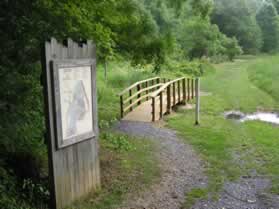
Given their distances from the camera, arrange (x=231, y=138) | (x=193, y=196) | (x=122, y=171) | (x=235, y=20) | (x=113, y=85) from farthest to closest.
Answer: (x=235, y=20), (x=113, y=85), (x=231, y=138), (x=122, y=171), (x=193, y=196)

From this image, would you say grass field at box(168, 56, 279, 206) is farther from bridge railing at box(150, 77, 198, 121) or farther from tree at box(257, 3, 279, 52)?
tree at box(257, 3, 279, 52)

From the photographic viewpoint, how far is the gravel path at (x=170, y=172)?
4555 mm

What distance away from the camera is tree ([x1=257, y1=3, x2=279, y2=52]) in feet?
151

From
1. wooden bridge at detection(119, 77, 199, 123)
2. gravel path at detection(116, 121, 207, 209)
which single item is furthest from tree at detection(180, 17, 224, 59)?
gravel path at detection(116, 121, 207, 209)

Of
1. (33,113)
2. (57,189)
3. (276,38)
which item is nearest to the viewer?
(57,189)

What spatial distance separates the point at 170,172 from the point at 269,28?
45.0 meters

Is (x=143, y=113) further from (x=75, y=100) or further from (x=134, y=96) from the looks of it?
(x=75, y=100)

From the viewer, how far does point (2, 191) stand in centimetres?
371

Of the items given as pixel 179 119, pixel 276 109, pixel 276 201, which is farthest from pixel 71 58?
pixel 276 109

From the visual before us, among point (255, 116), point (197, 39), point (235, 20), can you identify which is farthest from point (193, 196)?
point (235, 20)

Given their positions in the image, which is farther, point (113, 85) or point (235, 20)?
point (235, 20)

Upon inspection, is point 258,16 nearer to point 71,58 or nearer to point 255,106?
point 255,106

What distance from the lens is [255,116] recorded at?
11.1m

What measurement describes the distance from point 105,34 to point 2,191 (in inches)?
116
